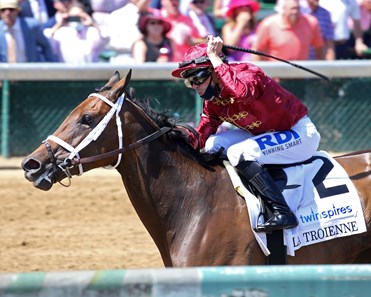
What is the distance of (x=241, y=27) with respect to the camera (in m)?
11.1

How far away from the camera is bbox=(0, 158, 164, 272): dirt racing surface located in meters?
7.84

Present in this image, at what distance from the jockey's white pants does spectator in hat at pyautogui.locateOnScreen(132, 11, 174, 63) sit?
17.0 feet

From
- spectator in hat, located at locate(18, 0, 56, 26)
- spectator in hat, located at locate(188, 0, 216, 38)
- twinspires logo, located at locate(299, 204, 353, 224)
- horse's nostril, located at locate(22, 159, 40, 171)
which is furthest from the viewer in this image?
spectator in hat, located at locate(188, 0, 216, 38)

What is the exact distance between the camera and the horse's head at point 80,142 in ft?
17.7

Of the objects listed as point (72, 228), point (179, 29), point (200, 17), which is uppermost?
point (179, 29)

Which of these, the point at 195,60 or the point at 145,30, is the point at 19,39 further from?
the point at 195,60

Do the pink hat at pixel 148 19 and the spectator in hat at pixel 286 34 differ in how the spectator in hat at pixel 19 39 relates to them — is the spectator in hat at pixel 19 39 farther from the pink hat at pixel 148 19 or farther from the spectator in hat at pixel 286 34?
the spectator in hat at pixel 286 34

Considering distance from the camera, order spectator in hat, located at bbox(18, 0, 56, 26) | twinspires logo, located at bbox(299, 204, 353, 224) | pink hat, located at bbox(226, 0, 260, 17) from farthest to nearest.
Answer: spectator in hat, located at bbox(18, 0, 56, 26) → pink hat, located at bbox(226, 0, 260, 17) → twinspires logo, located at bbox(299, 204, 353, 224)

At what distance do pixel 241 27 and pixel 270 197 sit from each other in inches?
231

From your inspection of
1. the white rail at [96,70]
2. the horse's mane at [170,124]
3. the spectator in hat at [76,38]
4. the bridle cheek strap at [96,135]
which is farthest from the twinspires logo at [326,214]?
the spectator in hat at [76,38]

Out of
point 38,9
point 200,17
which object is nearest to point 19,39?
point 38,9

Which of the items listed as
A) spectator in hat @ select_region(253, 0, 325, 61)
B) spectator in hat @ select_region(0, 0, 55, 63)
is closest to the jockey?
spectator in hat @ select_region(253, 0, 325, 61)

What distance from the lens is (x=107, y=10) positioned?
1154 cm

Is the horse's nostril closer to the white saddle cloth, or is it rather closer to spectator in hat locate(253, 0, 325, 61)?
the white saddle cloth
